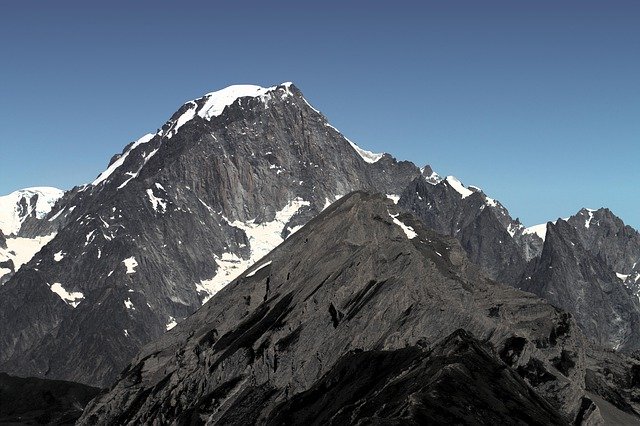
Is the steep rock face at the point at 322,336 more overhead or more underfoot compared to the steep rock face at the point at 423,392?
more overhead

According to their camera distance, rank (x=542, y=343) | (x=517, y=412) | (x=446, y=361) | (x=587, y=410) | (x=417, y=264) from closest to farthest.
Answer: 1. (x=517, y=412)
2. (x=446, y=361)
3. (x=587, y=410)
4. (x=417, y=264)
5. (x=542, y=343)

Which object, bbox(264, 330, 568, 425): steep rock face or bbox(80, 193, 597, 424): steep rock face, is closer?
bbox(264, 330, 568, 425): steep rock face

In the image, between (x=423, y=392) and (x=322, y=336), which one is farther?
(x=322, y=336)

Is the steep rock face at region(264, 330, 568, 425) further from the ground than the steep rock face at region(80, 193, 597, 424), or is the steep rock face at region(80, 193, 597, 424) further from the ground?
the steep rock face at region(80, 193, 597, 424)

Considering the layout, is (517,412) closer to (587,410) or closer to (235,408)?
(587,410)

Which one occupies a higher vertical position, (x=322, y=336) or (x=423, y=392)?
(x=322, y=336)

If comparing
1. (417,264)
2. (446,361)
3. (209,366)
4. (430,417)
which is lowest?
(430,417)

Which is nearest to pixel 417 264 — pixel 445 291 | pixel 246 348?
pixel 445 291

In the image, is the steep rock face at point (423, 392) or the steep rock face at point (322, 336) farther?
the steep rock face at point (322, 336)
